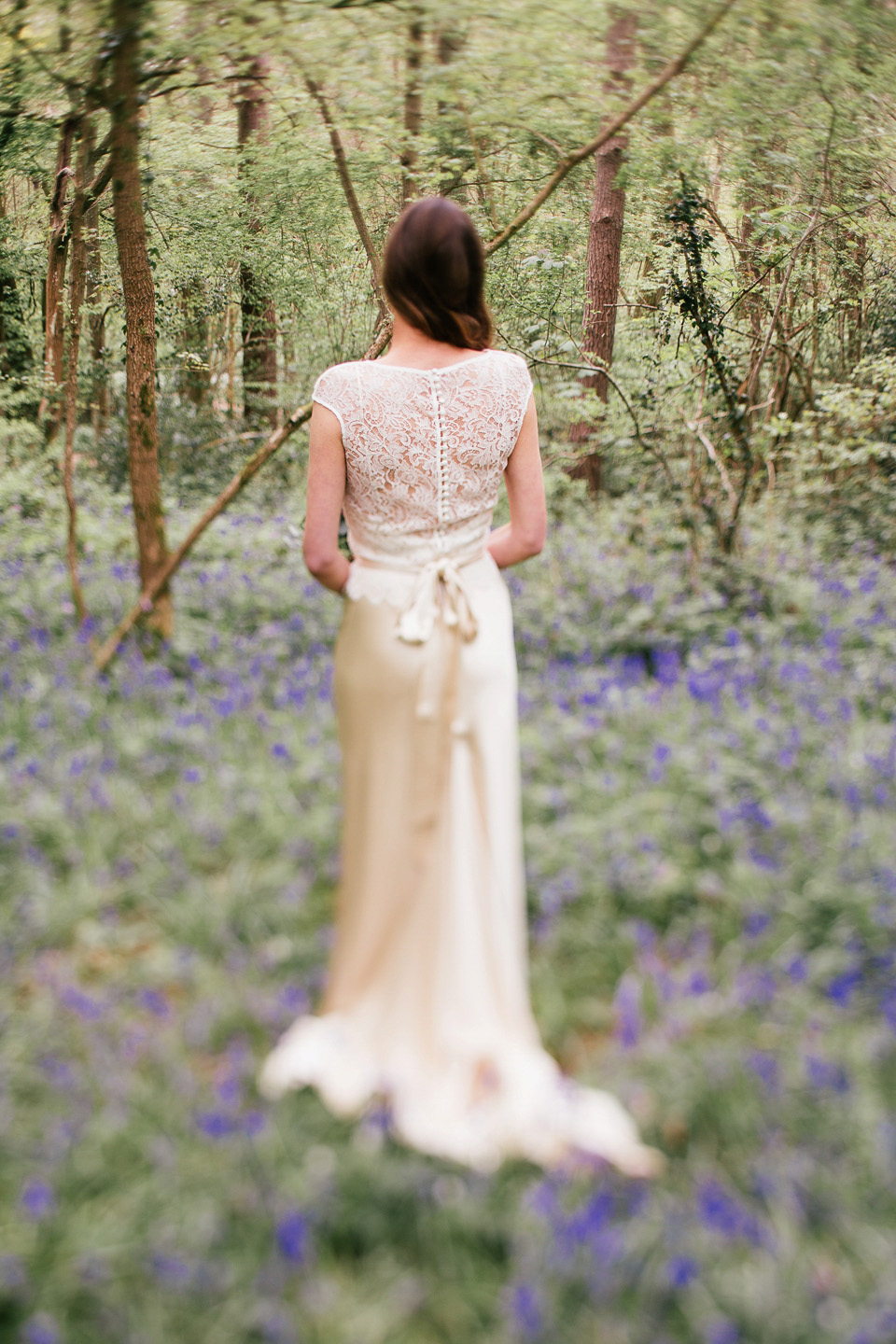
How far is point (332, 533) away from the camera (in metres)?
2.75

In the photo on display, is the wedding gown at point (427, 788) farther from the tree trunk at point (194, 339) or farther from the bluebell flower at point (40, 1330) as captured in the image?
the tree trunk at point (194, 339)

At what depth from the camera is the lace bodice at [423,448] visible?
103 inches

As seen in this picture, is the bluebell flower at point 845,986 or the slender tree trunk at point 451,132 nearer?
the bluebell flower at point 845,986

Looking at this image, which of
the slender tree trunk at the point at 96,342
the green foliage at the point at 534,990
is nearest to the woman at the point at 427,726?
the green foliage at the point at 534,990

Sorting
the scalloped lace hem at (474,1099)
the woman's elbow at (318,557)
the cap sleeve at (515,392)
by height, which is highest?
the cap sleeve at (515,392)

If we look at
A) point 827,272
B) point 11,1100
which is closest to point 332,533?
point 11,1100

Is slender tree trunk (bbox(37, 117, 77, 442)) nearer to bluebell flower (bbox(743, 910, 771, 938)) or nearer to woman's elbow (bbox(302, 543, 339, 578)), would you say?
woman's elbow (bbox(302, 543, 339, 578))

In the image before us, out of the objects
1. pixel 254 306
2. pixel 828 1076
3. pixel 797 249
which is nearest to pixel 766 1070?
pixel 828 1076

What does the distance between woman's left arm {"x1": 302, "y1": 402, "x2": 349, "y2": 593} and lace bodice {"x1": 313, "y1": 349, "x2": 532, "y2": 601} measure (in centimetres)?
3

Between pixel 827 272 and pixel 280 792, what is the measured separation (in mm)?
7563

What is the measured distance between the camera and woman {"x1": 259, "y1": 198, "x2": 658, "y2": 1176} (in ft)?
7.91

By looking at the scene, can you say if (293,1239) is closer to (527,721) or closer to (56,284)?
(527,721)

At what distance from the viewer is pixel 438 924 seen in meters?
Answer: 2.55

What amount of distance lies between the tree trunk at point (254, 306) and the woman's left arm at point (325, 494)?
7.28m
